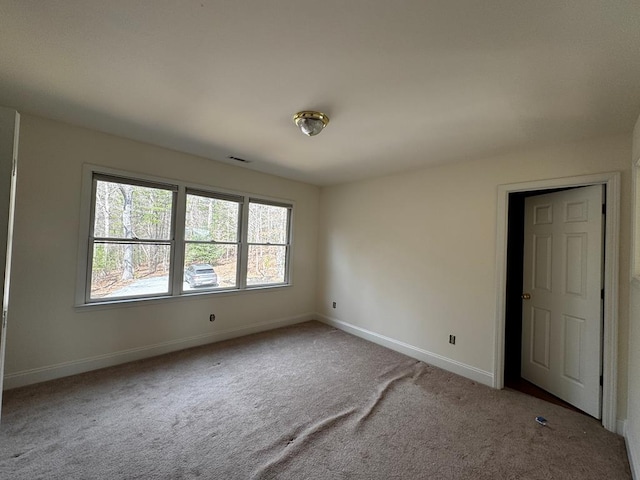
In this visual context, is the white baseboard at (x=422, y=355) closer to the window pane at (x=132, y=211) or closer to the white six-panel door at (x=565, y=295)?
the white six-panel door at (x=565, y=295)

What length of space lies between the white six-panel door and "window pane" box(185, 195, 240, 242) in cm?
370

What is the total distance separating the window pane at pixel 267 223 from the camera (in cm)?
415

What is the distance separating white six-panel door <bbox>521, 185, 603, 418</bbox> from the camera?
234cm

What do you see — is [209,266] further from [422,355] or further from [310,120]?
[422,355]

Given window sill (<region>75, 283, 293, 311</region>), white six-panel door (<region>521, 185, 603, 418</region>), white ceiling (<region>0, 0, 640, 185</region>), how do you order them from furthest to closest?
1. window sill (<region>75, 283, 293, 311</region>)
2. white six-panel door (<region>521, 185, 603, 418</region>)
3. white ceiling (<region>0, 0, 640, 185</region>)

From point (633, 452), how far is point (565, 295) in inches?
47.9

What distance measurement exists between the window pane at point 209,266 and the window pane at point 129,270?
0.26 meters

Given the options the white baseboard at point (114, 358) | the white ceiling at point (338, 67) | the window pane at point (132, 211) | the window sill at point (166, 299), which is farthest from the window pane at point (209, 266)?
the white ceiling at point (338, 67)

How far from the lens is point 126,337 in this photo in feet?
9.78

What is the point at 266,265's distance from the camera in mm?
4355

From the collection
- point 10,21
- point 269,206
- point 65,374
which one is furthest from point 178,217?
point 10,21

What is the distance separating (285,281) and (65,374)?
110 inches

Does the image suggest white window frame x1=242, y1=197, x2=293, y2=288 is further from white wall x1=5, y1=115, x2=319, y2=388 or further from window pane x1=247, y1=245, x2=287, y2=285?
white wall x1=5, y1=115, x2=319, y2=388

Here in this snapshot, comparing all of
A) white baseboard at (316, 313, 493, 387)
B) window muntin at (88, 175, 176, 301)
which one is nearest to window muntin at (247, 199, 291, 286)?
window muntin at (88, 175, 176, 301)
